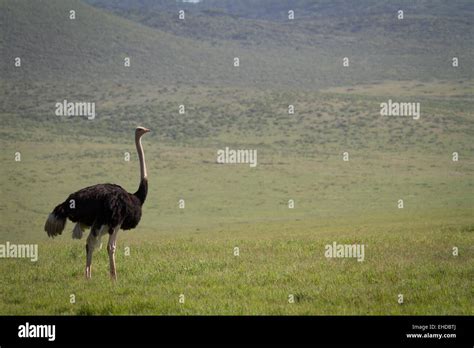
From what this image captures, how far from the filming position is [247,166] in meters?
63.2

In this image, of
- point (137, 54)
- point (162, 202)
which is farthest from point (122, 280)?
point (137, 54)

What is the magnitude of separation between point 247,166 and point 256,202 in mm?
13468

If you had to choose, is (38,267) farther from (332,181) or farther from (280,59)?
(280,59)

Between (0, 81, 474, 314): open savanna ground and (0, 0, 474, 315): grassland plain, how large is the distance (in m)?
0.09

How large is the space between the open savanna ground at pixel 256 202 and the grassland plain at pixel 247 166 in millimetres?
88

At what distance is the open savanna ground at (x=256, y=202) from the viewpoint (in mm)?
11688

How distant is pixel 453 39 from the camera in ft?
450
